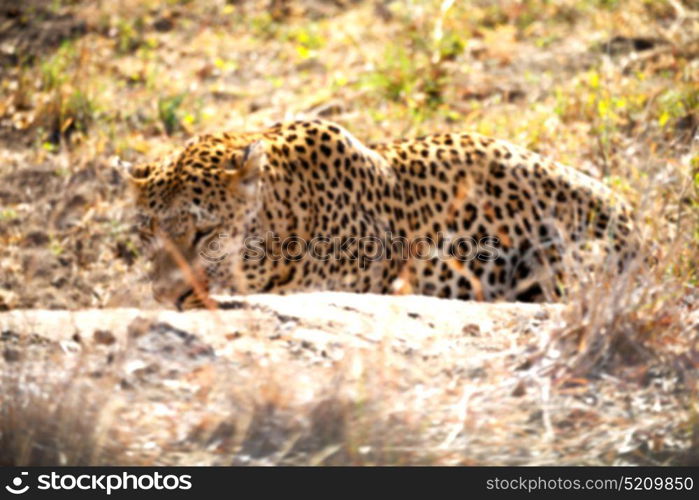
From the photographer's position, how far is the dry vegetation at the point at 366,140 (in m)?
5.47

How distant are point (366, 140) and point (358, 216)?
129 inches

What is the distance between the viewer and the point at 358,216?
28.2ft

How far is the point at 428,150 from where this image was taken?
355 inches

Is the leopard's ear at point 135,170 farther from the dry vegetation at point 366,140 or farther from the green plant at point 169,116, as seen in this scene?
the green plant at point 169,116

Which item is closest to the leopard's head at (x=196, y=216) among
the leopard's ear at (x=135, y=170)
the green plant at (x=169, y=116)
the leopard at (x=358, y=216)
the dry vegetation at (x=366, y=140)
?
the leopard at (x=358, y=216)

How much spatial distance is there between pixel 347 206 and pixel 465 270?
3.44 ft

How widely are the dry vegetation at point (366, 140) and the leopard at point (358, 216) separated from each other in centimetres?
56

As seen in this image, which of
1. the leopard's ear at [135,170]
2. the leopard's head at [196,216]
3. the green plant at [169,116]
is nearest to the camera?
the leopard's head at [196,216]

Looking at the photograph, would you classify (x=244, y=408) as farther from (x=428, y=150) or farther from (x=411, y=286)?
(x=428, y=150)

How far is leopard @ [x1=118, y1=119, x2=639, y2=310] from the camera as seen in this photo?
7.82m

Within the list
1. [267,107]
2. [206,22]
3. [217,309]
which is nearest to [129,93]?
[267,107]

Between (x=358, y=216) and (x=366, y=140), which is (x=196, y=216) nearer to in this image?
(x=358, y=216)
